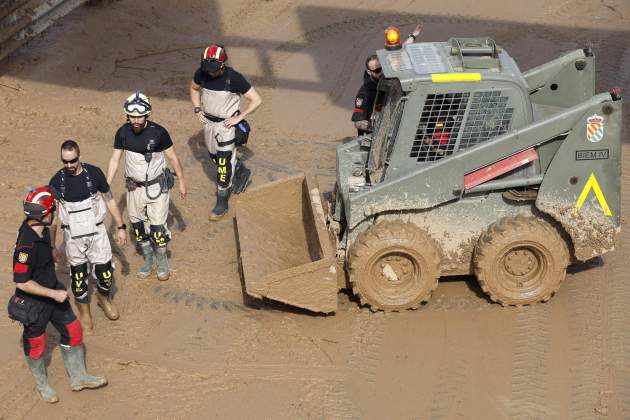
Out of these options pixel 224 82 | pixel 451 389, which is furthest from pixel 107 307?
pixel 451 389

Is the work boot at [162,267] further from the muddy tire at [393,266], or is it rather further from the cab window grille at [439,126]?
the cab window grille at [439,126]

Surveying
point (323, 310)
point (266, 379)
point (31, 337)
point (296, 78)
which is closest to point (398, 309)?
point (323, 310)

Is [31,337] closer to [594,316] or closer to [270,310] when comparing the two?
[270,310]

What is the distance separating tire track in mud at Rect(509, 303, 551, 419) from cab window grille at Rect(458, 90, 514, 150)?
1.57 meters

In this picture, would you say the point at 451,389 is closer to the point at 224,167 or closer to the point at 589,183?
the point at 589,183

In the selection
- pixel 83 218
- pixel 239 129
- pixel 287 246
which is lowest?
pixel 287 246

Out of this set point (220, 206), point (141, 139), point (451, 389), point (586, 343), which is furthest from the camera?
point (220, 206)

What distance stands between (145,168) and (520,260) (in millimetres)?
3362

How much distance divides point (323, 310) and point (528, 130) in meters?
2.25

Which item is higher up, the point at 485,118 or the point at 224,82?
the point at 224,82

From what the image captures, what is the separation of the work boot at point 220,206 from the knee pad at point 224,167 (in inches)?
2.9

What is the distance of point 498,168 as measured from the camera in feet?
24.2

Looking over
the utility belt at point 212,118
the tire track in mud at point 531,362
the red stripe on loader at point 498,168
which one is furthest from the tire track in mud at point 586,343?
the utility belt at point 212,118

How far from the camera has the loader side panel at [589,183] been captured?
285 inches
